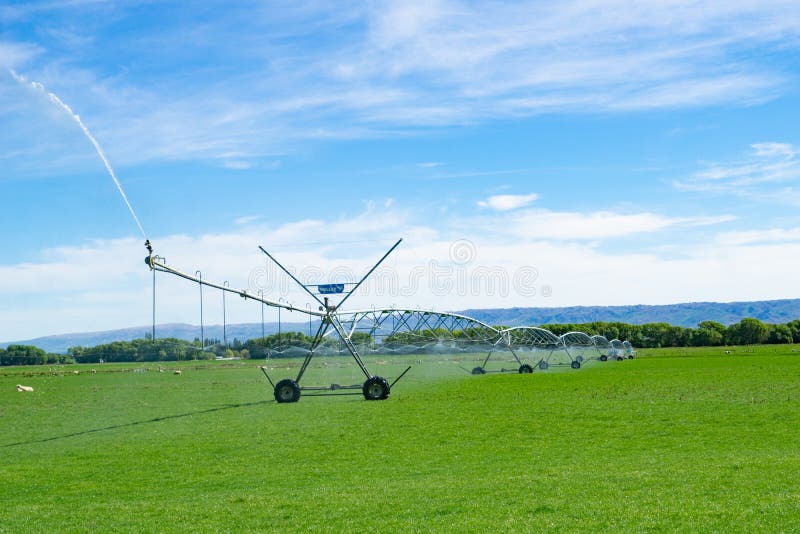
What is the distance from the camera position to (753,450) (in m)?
20.8

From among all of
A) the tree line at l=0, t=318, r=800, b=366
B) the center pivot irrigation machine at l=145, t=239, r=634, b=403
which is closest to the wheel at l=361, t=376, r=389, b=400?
the center pivot irrigation machine at l=145, t=239, r=634, b=403

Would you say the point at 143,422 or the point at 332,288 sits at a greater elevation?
the point at 332,288

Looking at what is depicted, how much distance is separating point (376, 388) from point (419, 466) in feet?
61.9

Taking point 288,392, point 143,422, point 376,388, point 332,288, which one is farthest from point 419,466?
point 288,392

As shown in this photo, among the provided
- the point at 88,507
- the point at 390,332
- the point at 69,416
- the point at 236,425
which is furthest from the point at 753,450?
the point at 69,416

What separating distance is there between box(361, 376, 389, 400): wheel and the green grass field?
3.43 feet

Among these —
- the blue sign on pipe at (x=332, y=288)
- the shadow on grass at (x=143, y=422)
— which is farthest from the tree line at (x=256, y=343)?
the blue sign on pipe at (x=332, y=288)

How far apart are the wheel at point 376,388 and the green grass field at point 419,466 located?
1.05m

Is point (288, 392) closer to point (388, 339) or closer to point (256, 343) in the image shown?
point (388, 339)

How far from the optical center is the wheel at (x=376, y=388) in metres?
39.0

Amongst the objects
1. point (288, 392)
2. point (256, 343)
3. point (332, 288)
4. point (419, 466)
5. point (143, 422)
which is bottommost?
point (143, 422)

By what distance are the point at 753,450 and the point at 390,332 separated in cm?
2543

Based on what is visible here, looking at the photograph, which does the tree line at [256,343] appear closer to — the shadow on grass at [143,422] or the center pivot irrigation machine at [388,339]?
the center pivot irrigation machine at [388,339]

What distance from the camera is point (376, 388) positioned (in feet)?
128
